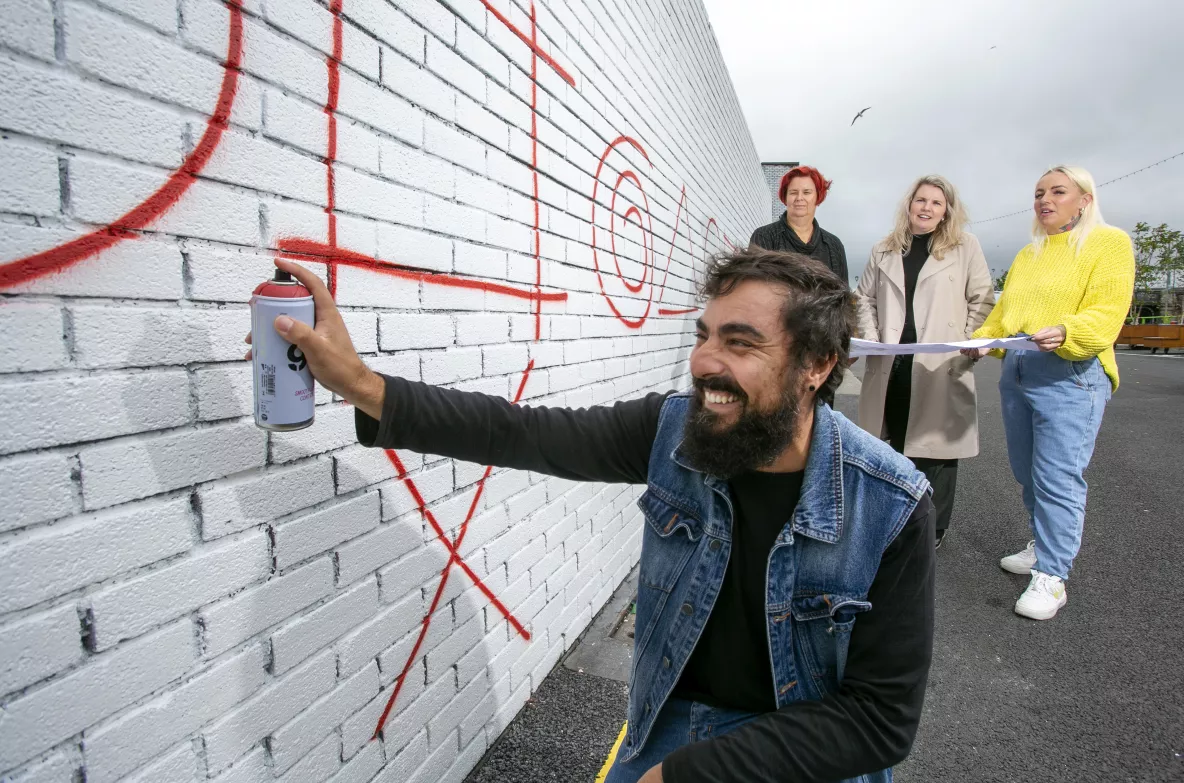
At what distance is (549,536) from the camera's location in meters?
2.73

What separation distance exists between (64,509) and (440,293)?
42.6 inches

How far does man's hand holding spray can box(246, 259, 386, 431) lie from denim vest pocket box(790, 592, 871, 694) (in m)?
1.10

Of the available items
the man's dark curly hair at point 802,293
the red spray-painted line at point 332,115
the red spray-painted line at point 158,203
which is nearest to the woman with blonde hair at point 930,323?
the man's dark curly hair at point 802,293

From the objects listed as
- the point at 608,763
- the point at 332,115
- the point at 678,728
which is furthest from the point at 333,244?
the point at 608,763

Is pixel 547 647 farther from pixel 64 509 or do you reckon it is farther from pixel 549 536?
pixel 64 509

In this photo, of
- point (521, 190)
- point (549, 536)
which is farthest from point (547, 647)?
point (521, 190)

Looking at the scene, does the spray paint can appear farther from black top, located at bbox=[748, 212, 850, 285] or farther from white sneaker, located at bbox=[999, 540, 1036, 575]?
white sneaker, located at bbox=[999, 540, 1036, 575]

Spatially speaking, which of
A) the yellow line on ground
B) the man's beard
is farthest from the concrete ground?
the man's beard

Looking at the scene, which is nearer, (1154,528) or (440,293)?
(440,293)

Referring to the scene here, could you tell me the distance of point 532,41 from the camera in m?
2.40

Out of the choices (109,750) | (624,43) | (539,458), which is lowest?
(109,750)

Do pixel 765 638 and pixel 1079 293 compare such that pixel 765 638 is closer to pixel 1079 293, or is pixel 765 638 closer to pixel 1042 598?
pixel 1042 598

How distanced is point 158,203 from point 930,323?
3.74 metres

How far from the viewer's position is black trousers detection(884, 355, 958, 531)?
3.87 meters
